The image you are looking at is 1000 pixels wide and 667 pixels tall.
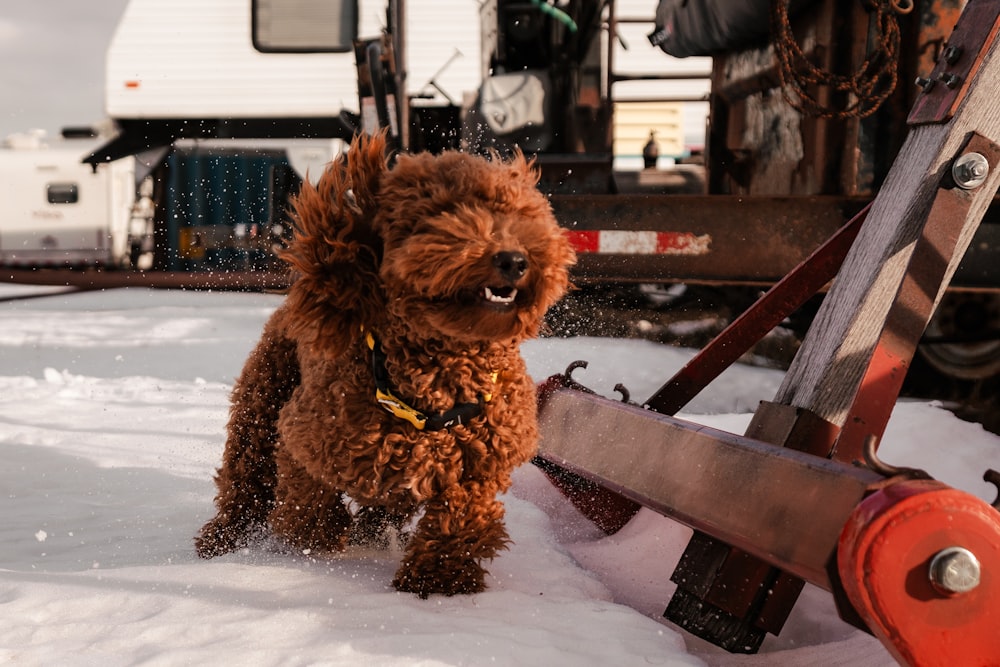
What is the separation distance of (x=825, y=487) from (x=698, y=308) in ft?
22.3

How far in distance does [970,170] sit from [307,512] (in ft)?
6.32

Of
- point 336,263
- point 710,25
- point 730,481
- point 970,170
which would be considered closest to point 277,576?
point 336,263

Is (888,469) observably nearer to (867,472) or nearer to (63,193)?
(867,472)

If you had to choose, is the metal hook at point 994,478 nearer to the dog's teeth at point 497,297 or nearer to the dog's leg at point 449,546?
the dog's teeth at point 497,297

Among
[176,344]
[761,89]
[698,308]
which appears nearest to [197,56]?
[176,344]

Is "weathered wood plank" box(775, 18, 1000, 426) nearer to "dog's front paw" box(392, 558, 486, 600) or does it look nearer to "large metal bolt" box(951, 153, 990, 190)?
"large metal bolt" box(951, 153, 990, 190)

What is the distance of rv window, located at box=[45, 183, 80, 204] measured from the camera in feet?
51.9

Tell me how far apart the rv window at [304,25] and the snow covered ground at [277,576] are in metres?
8.20

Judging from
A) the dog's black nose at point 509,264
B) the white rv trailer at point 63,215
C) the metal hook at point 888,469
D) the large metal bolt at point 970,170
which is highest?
the large metal bolt at point 970,170

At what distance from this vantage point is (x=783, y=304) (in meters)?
3.04

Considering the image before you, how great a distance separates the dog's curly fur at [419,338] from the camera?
7.90 ft

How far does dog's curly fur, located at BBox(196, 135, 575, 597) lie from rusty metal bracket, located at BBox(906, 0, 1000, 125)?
3.10 feet

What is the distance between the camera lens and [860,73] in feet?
13.8

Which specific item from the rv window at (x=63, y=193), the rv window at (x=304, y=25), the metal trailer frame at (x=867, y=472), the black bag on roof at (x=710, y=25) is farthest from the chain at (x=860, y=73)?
the rv window at (x=63, y=193)
